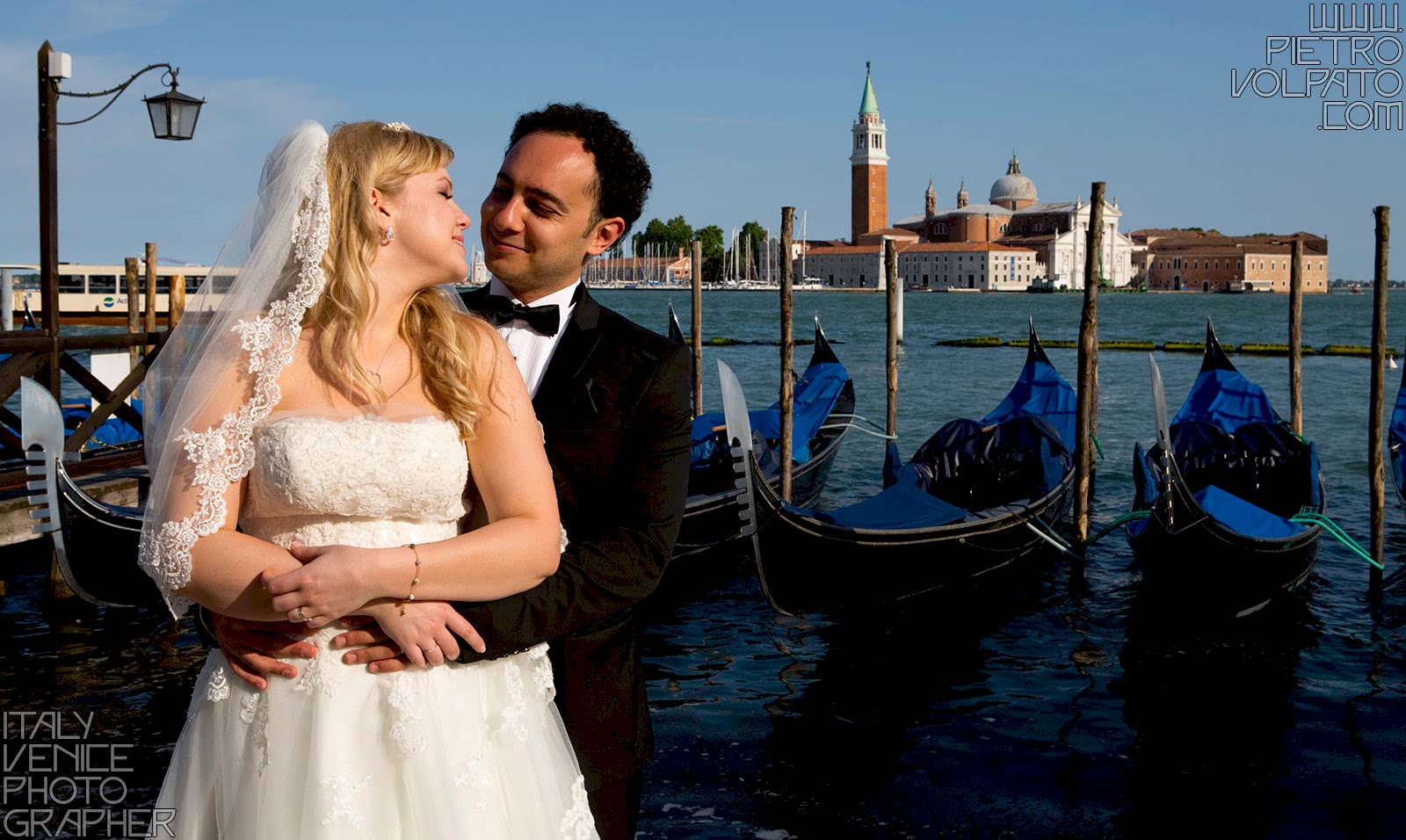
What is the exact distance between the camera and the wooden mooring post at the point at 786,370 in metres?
6.48

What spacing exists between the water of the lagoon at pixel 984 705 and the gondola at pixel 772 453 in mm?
235

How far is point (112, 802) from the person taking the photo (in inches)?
121

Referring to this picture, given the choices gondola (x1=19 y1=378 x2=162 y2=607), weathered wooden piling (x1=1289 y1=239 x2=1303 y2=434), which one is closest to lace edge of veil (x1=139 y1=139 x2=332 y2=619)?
gondola (x1=19 y1=378 x2=162 y2=607)

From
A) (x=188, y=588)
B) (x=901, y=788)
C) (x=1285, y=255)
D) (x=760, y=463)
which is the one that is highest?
(x=1285, y=255)

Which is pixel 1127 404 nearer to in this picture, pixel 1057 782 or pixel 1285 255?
pixel 1057 782

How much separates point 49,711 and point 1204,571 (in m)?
4.27

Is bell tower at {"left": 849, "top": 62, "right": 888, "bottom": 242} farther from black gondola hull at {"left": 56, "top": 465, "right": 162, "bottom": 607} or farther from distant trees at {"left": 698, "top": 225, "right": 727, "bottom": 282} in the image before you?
black gondola hull at {"left": 56, "top": 465, "right": 162, "bottom": 607}

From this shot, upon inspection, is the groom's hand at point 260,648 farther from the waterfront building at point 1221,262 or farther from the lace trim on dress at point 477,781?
the waterfront building at point 1221,262

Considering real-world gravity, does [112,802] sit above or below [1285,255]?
below

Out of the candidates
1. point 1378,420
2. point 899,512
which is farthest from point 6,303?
point 1378,420

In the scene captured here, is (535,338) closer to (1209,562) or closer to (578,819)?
(578,819)

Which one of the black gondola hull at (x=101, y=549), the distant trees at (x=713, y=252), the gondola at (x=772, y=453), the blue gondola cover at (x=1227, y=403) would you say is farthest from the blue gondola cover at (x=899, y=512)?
the distant trees at (x=713, y=252)

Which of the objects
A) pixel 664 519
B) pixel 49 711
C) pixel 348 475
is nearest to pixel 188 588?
pixel 348 475

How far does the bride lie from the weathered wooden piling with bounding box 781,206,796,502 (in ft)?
17.4
